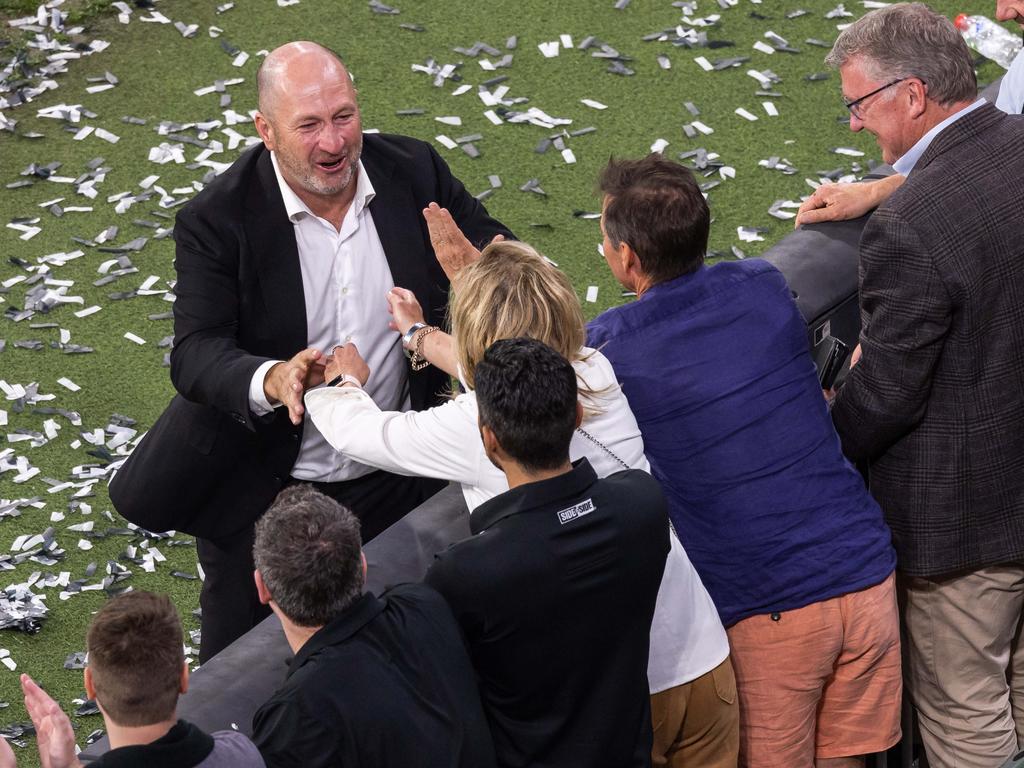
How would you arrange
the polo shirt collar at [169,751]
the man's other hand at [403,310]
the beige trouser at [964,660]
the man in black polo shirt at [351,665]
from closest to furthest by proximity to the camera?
1. the polo shirt collar at [169,751]
2. the man in black polo shirt at [351,665]
3. the beige trouser at [964,660]
4. the man's other hand at [403,310]

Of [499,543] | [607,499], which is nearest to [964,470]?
[607,499]

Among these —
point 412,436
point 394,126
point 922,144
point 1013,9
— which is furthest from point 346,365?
point 394,126

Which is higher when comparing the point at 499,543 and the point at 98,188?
the point at 499,543

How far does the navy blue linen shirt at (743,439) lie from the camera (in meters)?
3.16

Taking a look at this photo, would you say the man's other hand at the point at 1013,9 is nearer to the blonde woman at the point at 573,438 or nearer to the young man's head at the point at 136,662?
the blonde woman at the point at 573,438

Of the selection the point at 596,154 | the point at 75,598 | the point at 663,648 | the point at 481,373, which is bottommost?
the point at 75,598

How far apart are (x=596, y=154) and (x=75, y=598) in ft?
10.7

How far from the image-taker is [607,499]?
2.75m

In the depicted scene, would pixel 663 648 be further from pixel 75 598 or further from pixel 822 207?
pixel 75 598

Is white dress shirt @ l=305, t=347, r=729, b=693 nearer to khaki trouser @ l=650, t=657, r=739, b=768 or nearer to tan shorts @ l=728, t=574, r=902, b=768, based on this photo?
khaki trouser @ l=650, t=657, r=739, b=768

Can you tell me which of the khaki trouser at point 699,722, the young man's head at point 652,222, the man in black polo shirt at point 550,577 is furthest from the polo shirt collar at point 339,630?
the young man's head at point 652,222

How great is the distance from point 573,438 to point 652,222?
478mm

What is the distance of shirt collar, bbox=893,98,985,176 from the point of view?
11.1ft

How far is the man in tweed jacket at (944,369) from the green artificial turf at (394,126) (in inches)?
102
